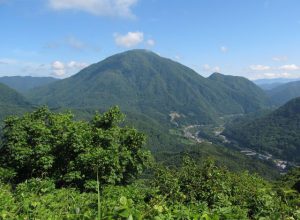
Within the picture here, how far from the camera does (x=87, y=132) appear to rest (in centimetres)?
2962

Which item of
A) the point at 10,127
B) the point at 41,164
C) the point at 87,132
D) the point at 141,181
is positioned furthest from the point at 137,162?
the point at 10,127

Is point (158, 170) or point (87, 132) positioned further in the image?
point (87, 132)

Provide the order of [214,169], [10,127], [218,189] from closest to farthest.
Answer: [218,189] < [214,169] < [10,127]

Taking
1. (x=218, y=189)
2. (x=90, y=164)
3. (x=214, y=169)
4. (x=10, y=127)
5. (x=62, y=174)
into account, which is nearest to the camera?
(x=218, y=189)

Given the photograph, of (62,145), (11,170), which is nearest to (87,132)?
(62,145)

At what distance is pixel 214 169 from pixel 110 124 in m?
11.3

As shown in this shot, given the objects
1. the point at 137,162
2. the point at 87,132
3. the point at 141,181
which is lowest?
the point at 141,181

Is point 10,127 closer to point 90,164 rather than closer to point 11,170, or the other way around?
point 11,170

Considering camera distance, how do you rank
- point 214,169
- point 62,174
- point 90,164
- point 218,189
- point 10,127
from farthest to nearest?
1. point 10,127
2. point 62,174
3. point 90,164
4. point 214,169
5. point 218,189

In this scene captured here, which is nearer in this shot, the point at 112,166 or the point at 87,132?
the point at 112,166

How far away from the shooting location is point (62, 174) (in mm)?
28703

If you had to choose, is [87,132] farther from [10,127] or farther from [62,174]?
[10,127]

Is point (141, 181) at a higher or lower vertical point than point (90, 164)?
lower

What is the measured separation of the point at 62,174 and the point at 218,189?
40.9ft
